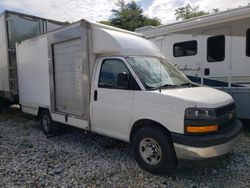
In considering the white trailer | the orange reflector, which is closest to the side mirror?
the orange reflector

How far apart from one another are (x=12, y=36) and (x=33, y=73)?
6.86ft

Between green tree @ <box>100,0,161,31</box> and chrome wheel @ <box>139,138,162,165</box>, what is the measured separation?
2392 cm

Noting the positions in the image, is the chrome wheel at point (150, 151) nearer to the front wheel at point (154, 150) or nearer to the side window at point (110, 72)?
the front wheel at point (154, 150)

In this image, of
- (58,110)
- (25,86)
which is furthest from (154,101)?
(25,86)

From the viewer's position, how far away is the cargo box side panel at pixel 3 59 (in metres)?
8.16

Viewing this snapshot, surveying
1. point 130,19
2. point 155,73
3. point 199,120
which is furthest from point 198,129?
point 130,19

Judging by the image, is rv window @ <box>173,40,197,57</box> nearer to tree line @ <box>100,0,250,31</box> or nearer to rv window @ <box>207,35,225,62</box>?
rv window @ <box>207,35,225,62</box>

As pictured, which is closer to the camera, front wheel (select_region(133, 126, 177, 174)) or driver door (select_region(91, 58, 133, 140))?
front wheel (select_region(133, 126, 177, 174))

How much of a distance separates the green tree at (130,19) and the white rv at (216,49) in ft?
64.6

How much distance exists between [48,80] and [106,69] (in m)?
2.25

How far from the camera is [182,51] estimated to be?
25.9 feet

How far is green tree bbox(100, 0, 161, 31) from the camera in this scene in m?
27.5

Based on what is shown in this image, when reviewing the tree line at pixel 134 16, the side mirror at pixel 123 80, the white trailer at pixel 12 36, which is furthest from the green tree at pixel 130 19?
the side mirror at pixel 123 80

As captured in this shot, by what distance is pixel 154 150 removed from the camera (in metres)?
4.14
